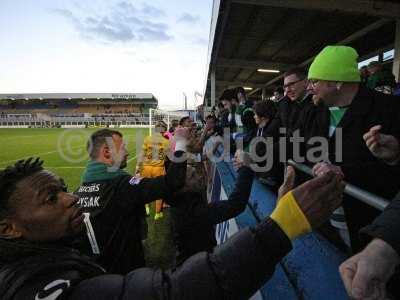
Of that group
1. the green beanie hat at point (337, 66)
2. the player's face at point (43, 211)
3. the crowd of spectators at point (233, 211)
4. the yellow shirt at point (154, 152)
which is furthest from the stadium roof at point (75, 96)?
the player's face at point (43, 211)

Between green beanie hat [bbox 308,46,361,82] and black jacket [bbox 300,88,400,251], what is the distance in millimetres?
158

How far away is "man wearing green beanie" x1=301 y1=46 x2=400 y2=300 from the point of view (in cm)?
172

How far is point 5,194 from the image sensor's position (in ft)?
4.19

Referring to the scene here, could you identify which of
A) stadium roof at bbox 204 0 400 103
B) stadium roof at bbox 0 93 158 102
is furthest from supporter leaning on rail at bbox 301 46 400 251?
stadium roof at bbox 0 93 158 102

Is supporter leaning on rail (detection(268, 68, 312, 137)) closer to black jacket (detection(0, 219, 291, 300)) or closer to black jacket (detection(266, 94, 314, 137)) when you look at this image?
black jacket (detection(266, 94, 314, 137))

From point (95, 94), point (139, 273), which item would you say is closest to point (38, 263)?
point (139, 273)

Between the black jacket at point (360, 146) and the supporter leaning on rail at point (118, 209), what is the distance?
108cm

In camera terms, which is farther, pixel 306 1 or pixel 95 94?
pixel 95 94

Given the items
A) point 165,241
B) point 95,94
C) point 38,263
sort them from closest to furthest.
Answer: point 38,263
point 165,241
point 95,94

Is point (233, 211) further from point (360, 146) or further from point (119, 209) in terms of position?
point (360, 146)

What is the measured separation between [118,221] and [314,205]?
1669 mm

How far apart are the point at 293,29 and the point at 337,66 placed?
7981 mm

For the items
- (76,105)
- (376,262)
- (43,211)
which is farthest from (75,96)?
(376,262)

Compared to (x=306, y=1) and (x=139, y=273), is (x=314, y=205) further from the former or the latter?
(x=306, y=1)
